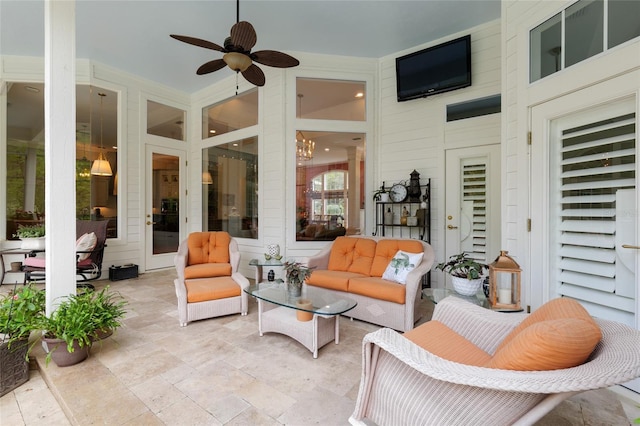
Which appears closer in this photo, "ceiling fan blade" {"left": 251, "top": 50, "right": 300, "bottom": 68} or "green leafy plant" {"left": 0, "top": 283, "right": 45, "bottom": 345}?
"green leafy plant" {"left": 0, "top": 283, "right": 45, "bottom": 345}

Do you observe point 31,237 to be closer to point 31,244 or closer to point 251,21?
point 31,244

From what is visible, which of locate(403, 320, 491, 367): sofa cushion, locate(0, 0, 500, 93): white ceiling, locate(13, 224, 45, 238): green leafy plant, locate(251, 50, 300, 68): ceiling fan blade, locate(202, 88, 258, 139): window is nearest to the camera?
locate(403, 320, 491, 367): sofa cushion

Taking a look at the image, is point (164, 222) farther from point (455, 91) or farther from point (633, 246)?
point (633, 246)

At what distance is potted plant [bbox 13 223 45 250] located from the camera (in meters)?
4.46

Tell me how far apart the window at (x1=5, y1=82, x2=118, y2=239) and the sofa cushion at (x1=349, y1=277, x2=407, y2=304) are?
4.57 metres

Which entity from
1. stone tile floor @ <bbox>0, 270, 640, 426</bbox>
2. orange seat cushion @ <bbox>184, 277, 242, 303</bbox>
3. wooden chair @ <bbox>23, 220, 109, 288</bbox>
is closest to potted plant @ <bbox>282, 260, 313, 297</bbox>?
stone tile floor @ <bbox>0, 270, 640, 426</bbox>

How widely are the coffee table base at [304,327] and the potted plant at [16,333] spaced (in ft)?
5.75

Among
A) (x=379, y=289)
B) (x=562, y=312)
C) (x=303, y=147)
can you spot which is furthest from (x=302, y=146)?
(x=562, y=312)

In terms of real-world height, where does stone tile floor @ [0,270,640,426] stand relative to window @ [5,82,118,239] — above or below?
below

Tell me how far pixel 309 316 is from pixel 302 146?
9.95 feet

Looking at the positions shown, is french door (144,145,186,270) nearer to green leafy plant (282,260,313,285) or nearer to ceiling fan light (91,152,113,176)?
ceiling fan light (91,152,113,176)

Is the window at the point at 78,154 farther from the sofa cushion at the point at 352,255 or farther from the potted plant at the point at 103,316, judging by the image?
the sofa cushion at the point at 352,255

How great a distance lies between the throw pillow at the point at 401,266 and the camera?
3.11 metres

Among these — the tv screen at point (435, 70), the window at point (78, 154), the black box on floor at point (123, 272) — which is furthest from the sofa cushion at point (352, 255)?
the window at point (78, 154)
